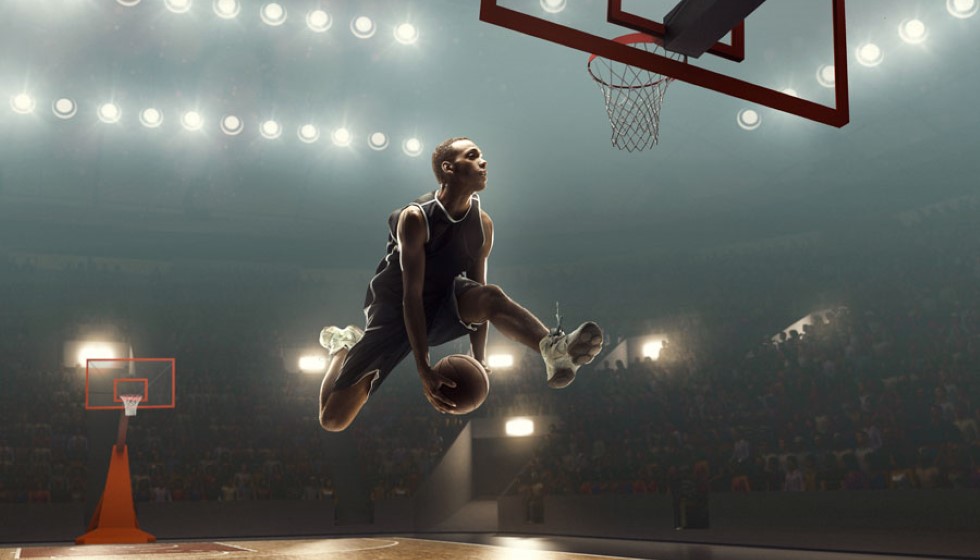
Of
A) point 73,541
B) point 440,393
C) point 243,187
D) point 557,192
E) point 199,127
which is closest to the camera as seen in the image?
point 440,393

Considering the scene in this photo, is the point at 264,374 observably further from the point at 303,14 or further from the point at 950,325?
Answer: the point at 950,325

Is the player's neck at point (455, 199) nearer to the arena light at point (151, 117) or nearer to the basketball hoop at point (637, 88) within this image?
the basketball hoop at point (637, 88)

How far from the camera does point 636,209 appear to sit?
1608 cm

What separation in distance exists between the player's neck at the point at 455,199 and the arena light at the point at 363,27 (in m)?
9.68

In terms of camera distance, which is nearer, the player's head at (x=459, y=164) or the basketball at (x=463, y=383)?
the basketball at (x=463, y=383)

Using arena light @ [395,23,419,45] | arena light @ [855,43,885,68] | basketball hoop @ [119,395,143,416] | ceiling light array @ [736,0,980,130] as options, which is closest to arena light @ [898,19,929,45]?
ceiling light array @ [736,0,980,130]

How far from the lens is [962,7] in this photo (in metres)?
11.3

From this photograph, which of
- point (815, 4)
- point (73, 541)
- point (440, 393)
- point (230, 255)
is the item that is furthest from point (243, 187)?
point (440, 393)

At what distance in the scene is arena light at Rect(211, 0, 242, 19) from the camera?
11.9m

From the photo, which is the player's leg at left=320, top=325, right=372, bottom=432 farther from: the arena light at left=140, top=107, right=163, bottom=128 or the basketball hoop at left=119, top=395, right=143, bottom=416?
the arena light at left=140, top=107, right=163, bottom=128

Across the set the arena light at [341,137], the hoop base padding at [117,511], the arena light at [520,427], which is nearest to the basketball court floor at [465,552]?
the hoop base padding at [117,511]

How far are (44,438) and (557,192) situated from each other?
9.36 metres

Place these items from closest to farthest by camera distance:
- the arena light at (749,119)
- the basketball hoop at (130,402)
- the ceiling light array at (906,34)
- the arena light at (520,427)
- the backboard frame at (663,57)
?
the backboard frame at (663,57), the basketball hoop at (130,402), the ceiling light array at (906,34), the arena light at (520,427), the arena light at (749,119)

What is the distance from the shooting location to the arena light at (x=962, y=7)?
11.2 meters
